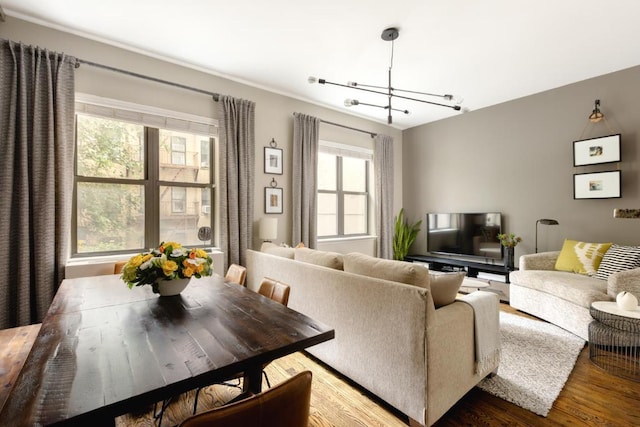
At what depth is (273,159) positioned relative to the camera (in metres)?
4.16

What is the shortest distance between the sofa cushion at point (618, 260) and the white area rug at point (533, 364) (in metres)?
0.84

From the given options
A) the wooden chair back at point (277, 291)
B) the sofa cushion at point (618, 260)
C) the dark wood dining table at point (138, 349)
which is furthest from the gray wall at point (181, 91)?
the sofa cushion at point (618, 260)

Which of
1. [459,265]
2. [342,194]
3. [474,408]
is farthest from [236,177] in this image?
[459,265]

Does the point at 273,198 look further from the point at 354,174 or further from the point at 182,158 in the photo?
the point at 354,174

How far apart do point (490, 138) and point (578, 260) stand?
218 centimetres

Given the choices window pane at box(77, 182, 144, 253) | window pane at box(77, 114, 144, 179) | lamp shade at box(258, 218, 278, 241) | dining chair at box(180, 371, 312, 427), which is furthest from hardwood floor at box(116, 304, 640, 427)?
window pane at box(77, 114, 144, 179)

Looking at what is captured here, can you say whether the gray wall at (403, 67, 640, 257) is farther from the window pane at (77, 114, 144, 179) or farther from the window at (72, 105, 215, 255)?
the window pane at (77, 114, 144, 179)

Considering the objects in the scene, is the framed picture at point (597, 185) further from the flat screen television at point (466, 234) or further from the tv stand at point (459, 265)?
the tv stand at point (459, 265)

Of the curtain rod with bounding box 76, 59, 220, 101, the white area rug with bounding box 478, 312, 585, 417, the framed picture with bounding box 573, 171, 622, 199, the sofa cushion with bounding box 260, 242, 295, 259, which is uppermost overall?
the curtain rod with bounding box 76, 59, 220, 101

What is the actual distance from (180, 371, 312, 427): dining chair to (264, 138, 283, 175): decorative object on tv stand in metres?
3.53

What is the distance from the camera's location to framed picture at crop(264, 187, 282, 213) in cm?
409

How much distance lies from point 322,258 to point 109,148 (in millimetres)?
2566

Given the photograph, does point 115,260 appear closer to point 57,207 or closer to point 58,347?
point 57,207

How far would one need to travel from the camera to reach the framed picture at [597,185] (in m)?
3.59
